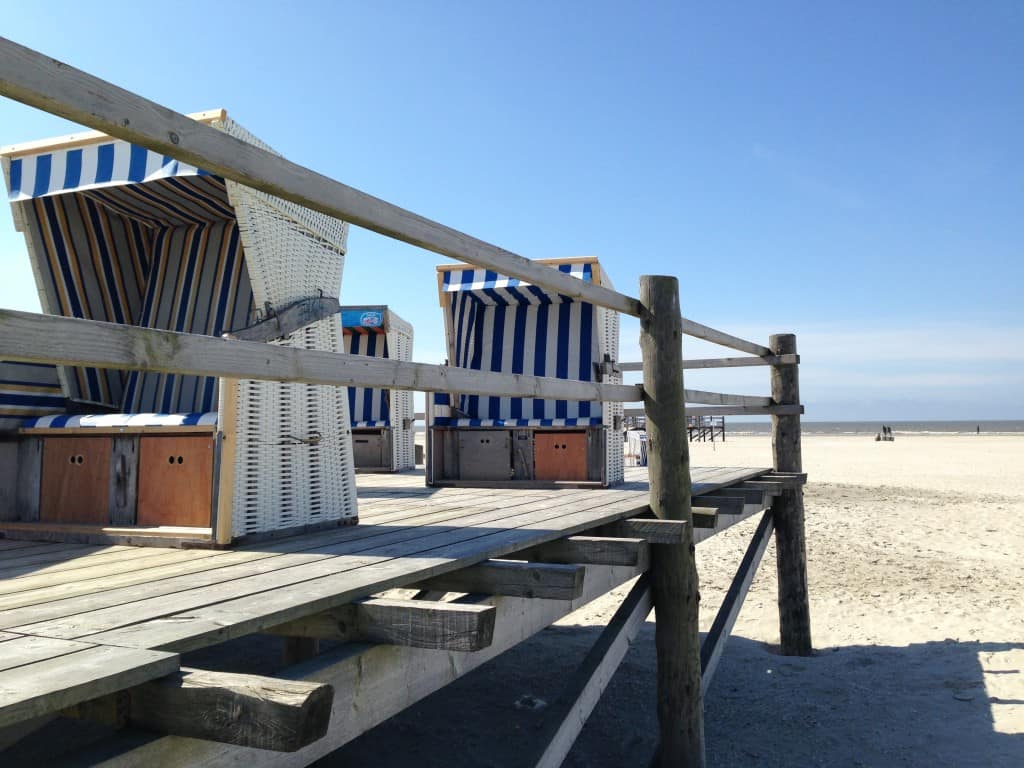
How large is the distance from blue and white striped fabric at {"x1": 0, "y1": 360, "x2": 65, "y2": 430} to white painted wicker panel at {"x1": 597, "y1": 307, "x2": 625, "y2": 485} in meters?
3.60

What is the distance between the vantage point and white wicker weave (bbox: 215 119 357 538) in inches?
125

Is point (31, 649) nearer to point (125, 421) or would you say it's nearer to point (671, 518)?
point (125, 421)

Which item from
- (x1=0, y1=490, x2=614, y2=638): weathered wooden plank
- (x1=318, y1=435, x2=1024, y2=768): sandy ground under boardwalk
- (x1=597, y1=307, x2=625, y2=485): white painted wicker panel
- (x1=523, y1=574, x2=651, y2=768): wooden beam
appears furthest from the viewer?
(x1=597, y1=307, x2=625, y2=485): white painted wicker panel

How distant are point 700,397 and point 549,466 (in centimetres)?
169

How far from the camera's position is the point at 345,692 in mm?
1818

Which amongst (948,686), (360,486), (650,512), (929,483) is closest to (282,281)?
(650,512)

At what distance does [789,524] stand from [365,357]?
5.66m

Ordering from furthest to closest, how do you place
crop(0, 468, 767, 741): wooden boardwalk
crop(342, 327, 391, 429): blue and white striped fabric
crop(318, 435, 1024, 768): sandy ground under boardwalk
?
crop(342, 327, 391, 429): blue and white striped fabric < crop(318, 435, 1024, 768): sandy ground under boardwalk < crop(0, 468, 767, 741): wooden boardwalk

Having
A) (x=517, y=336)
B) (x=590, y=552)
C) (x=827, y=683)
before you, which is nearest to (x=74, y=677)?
(x=590, y=552)

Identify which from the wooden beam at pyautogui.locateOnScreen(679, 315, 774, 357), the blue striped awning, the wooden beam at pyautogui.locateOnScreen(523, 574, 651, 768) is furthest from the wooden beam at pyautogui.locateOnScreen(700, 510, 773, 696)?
the blue striped awning

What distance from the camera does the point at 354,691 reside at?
185cm

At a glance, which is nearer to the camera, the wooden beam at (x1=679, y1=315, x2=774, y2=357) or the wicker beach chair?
the wicker beach chair

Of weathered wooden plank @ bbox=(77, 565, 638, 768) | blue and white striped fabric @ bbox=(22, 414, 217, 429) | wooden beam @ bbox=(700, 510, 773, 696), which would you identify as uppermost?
blue and white striped fabric @ bbox=(22, 414, 217, 429)

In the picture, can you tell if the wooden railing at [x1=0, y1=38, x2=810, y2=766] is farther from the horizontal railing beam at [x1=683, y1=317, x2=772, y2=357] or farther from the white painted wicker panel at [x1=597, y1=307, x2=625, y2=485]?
the white painted wicker panel at [x1=597, y1=307, x2=625, y2=485]
